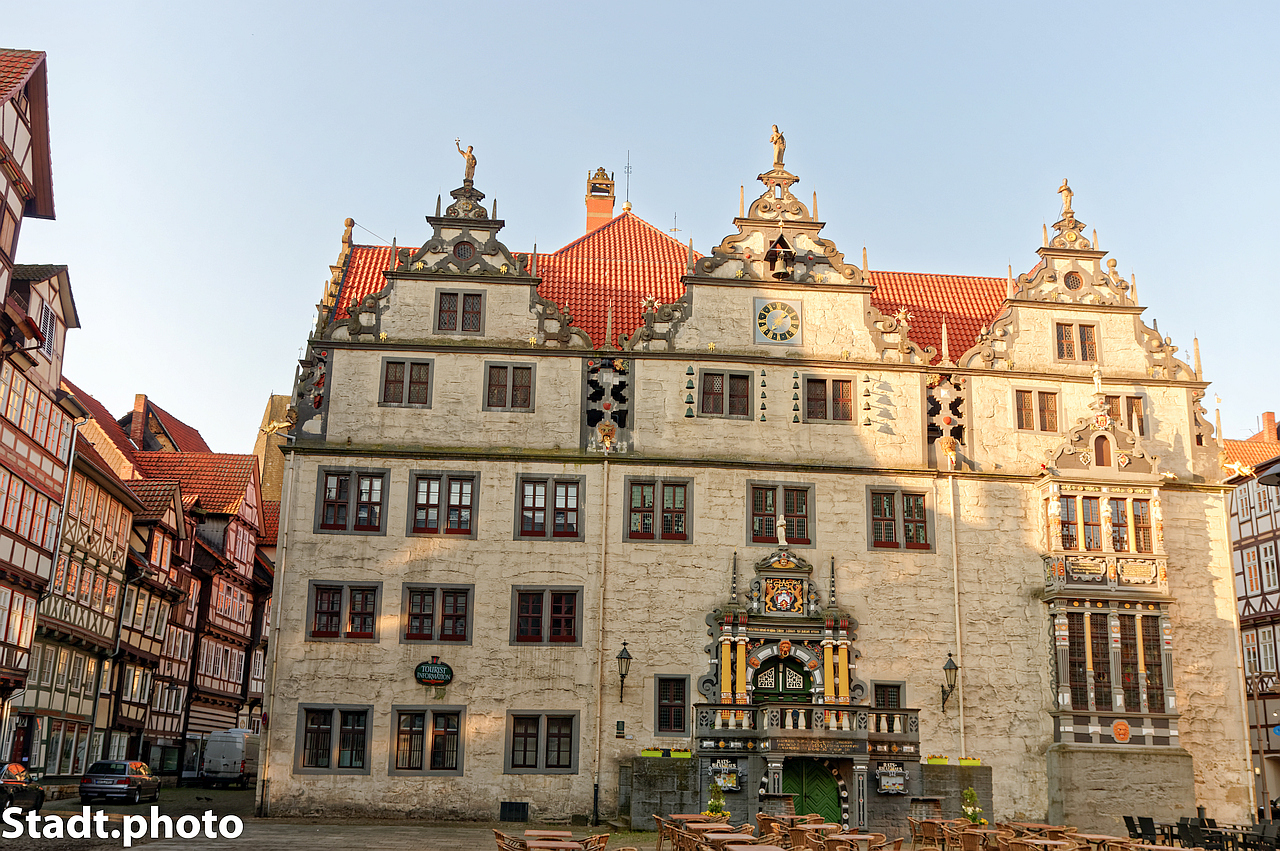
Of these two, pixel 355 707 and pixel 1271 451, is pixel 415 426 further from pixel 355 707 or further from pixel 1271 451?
pixel 1271 451

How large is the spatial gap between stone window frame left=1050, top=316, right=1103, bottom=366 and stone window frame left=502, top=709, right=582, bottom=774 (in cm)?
1722

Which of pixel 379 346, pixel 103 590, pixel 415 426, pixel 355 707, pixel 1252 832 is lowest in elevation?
pixel 1252 832

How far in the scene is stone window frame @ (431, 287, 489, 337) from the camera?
33312 mm

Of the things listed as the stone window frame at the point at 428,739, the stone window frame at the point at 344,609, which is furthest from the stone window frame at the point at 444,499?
the stone window frame at the point at 428,739

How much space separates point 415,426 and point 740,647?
10515mm

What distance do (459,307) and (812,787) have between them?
51.9ft

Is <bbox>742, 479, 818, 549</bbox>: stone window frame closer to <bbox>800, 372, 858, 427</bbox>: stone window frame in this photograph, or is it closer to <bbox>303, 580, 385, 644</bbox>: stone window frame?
<bbox>800, 372, 858, 427</bbox>: stone window frame

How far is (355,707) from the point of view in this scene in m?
30.4

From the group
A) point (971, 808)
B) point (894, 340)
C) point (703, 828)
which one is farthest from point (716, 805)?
point (894, 340)

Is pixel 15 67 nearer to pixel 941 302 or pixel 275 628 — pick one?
pixel 275 628

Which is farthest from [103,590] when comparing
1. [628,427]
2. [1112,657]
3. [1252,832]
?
[1252,832]

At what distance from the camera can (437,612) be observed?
31.1m

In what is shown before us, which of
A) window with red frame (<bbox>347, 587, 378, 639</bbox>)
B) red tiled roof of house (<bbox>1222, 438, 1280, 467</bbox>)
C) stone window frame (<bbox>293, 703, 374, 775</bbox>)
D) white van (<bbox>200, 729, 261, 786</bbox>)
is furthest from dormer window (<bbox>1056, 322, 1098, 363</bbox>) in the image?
white van (<bbox>200, 729, 261, 786</bbox>)

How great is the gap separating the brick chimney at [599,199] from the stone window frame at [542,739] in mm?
21780
